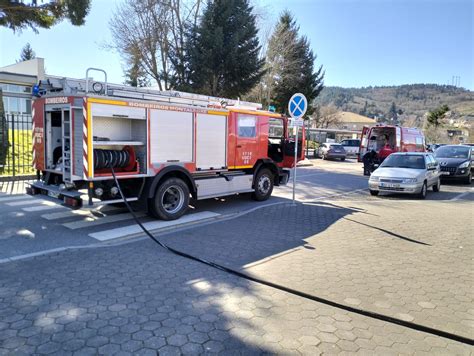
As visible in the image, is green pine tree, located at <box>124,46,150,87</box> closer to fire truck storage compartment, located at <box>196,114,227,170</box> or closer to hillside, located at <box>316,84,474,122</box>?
fire truck storage compartment, located at <box>196,114,227,170</box>

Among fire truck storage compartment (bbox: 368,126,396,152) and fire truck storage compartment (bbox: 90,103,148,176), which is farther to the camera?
fire truck storage compartment (bbox: 368,126,396,152)

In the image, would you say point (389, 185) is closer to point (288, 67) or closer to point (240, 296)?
point (240, 296)

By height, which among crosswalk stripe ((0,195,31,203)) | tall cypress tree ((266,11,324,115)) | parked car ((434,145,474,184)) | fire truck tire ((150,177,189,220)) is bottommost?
crosswalk stripe ((0,195,31,203))

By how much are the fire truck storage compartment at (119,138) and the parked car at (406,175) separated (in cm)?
848

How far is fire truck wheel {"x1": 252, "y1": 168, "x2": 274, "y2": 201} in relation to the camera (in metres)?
10.8

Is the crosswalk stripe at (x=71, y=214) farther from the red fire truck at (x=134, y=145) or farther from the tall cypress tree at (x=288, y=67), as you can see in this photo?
the tall cypress tree at (x=288, y=67)

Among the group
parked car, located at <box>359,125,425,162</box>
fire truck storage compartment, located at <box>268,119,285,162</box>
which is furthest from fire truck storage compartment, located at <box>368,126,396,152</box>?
fire truck storage compartment, located at <box>268,119,285,162</box>

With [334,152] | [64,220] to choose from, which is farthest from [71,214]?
[334,152]

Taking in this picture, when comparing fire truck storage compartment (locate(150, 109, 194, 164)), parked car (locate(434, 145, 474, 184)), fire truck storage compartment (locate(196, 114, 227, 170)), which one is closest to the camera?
fire truck storage compartment (locate(150, 109, 194, 164))

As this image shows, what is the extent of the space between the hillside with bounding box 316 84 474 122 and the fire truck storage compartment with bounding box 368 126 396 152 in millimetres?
77520

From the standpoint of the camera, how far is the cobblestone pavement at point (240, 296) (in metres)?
3.42

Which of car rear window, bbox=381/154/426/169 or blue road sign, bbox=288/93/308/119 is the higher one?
blue road sign, bbox=288/93/308/119

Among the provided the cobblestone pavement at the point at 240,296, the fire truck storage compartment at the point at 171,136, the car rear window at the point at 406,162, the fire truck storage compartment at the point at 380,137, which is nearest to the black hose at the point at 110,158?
the fire truck storage compartment at the point at 171,136

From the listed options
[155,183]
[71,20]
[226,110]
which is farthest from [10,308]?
[71,20]
